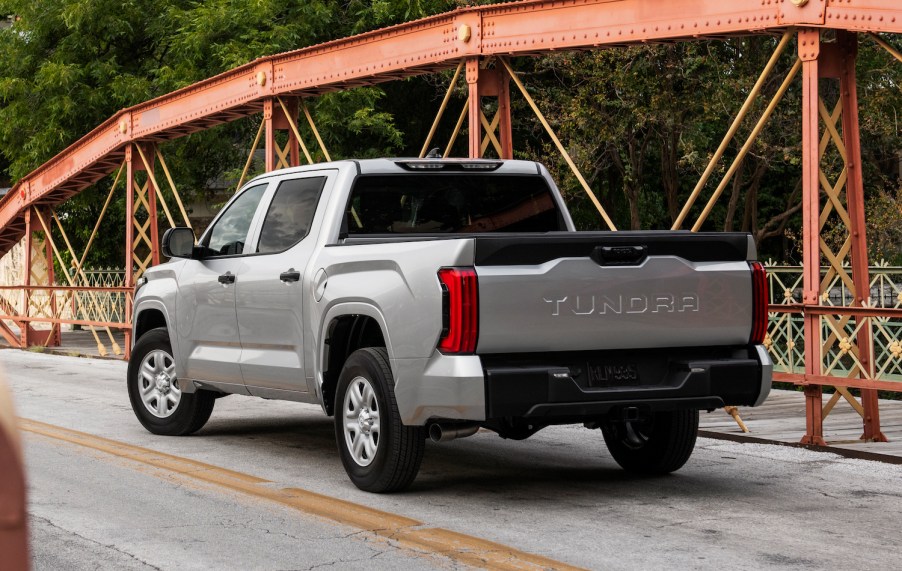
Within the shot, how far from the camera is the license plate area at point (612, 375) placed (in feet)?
24.5

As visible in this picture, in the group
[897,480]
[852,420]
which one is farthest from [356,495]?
[852,420]

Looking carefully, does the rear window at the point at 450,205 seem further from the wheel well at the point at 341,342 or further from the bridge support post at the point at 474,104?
the bridge support post at the point at 474,104

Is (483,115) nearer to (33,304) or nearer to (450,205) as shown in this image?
(450,205)

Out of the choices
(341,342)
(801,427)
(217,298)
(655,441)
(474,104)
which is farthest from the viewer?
(474,104)

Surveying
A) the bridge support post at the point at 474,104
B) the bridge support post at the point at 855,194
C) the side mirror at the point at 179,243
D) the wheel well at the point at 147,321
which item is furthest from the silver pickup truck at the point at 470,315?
the bridge support post at the point at 474,104

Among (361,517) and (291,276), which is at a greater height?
(291,276)

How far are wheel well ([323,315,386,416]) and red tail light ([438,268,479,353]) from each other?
3.97ft

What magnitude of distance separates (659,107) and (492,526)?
1621 centimetres

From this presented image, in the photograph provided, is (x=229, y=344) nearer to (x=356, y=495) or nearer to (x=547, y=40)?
(x=356, y=495)

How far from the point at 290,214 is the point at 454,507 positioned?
286cm

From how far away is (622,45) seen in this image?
1240 centimetres

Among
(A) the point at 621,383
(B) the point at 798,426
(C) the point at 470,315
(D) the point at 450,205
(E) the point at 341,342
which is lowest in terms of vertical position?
(B) the point at 798,426

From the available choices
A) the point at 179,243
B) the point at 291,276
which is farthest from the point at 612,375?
the point at 179,243

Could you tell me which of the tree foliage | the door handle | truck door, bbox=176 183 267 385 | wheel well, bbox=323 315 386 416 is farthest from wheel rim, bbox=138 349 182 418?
the tree foliage
